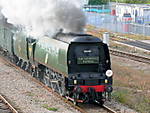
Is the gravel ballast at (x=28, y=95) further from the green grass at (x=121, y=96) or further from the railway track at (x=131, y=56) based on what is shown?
the railway track at (x=131, y=56)

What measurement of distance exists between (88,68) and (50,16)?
3.51 m

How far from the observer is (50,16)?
51.9 ft

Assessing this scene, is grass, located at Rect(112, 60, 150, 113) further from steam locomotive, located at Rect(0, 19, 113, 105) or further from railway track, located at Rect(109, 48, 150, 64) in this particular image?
railway track, located at Rect(109, 48, 150, 64)

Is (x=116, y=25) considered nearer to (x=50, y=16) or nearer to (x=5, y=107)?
(x=50, y=16)

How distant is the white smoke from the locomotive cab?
196 cm

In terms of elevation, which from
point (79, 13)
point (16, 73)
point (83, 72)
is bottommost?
point (16, 73)

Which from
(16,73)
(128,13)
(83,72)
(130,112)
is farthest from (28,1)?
(128,13)

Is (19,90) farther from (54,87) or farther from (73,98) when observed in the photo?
(73,98)

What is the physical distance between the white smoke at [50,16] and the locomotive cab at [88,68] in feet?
6.44

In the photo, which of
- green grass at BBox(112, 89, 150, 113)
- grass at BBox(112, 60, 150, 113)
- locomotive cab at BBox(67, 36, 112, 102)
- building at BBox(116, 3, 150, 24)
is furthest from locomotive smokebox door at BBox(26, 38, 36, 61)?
building at BBox(116, 3, 150, 24)

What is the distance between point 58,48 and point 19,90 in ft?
9.67

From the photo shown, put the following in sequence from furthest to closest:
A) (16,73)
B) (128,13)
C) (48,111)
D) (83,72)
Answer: (128,13) < (16,73) < (83,72) < (48,111)

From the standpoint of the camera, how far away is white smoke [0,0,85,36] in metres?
15.2

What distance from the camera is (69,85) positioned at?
13.2 m
